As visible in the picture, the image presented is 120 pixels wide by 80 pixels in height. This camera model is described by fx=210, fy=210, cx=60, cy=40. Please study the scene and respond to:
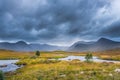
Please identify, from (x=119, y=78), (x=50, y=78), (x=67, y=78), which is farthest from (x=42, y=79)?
(x=119, y=78)

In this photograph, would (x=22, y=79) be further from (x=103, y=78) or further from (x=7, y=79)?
(x=103, y=78)

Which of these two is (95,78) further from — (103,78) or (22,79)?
(22,79)

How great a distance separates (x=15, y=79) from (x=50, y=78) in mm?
8036

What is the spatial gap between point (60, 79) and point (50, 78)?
2.79 meters

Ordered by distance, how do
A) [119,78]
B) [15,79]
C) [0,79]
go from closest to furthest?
[0,79] < [119,78] < [15,79]

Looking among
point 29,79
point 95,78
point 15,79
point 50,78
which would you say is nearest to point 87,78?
point 95,78

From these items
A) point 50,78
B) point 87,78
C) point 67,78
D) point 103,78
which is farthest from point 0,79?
point 103,78

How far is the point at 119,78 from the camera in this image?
148ft

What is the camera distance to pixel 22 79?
46.9m

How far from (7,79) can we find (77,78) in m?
16.5

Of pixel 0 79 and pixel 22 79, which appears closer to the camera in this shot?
pixel 0 79

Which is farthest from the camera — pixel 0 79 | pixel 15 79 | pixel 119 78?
pixel 15 79

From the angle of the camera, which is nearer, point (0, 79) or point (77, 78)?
point (0, 79)

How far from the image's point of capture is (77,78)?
154 feet
